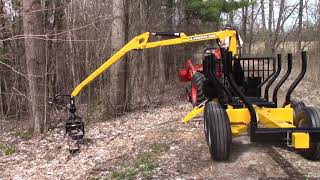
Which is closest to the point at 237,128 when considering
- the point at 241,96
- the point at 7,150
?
the point at 241,96

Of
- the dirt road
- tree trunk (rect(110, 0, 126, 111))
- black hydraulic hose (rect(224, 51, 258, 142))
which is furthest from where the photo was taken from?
tree trunk (rect(110, 0, 126, 111))

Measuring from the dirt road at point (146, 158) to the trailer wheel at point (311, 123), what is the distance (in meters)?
0.12

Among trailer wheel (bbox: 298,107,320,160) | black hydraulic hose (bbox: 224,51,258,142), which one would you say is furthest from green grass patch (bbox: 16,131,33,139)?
trailer wheel (bbox: 298,107,320,160)

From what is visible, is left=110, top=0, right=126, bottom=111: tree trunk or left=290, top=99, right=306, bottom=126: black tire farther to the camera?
left=110, top=0, right=126, bottom=111: tree trunk

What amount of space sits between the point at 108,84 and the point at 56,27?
6.65 feet

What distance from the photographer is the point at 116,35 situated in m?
11.4

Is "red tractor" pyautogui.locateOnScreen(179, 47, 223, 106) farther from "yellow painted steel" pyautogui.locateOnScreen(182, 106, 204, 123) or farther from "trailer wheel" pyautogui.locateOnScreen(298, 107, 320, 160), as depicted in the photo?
"trailer wheel" pyautogui.locateOnScreen(298, 107, 320, 160)

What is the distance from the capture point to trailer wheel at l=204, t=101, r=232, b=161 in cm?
622

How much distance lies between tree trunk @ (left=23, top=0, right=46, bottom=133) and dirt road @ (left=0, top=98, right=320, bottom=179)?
0.49 m

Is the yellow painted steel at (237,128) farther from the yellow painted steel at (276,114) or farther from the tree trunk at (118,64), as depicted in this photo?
the tree trunk at (118,64)

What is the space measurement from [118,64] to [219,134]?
568 centimetres

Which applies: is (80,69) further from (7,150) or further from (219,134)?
(219,134)

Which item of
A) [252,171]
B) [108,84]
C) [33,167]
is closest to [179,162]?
[252,171]

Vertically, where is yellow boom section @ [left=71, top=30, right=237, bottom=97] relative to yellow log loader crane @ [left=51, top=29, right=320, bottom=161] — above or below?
above
